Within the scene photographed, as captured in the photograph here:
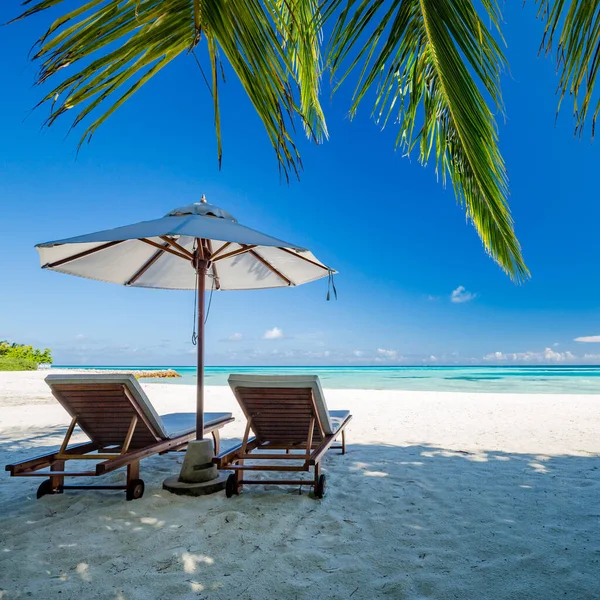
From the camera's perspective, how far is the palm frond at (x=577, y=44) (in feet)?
4.03

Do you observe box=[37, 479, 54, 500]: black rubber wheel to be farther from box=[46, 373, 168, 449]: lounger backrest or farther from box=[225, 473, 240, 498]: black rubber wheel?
box=[225, 473, 240, 498]: black rubber wheel

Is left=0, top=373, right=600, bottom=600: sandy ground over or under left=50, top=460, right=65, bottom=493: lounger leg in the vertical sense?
under

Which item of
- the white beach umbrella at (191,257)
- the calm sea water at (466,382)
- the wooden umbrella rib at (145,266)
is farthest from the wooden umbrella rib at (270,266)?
the calm sea water at (466,382)

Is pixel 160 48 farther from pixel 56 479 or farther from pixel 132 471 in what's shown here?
pixel 56 479

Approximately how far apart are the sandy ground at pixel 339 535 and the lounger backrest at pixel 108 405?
439 mm

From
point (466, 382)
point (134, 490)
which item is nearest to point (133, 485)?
point (134, 490)

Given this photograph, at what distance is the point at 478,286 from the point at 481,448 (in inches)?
1502

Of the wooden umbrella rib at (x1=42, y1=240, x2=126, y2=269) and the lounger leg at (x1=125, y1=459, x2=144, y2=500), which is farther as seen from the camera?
the wooden umbrella rib at (x1=42, y1=240, x2=126, y2=269)

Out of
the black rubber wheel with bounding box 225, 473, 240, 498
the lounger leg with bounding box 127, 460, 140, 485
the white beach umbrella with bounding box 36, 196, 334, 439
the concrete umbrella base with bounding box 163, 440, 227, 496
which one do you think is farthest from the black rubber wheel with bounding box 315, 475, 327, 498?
the lounger leg with bounding box 127, 460, 140, 485

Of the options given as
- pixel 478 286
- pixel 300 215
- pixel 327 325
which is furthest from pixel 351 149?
pixel 327 325

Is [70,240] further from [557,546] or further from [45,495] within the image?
[557,546]

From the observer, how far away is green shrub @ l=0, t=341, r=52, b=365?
30536 millimetres

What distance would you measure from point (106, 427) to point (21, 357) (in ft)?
110

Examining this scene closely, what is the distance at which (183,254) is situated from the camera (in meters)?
3.59
